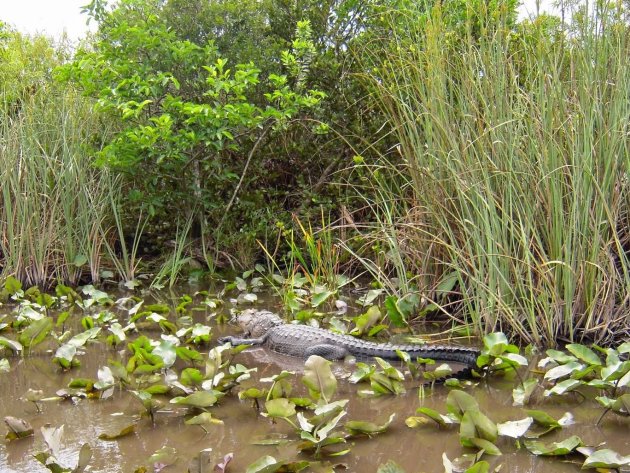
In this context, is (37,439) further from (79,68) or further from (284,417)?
(79,68)

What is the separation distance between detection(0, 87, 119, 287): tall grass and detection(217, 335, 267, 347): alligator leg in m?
2.53

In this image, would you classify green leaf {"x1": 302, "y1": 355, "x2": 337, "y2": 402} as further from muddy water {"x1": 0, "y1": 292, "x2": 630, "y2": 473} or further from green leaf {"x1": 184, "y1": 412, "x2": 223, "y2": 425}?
green leaf {"x1": 184, "y1": 412, "x2": 223, "y2": 425}

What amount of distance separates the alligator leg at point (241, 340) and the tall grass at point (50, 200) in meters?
2.53

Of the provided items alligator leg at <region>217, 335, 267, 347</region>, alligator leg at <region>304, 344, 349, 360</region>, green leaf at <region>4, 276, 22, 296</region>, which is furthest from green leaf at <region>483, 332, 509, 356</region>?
green leaf at <region>4, 276, 22, 296</region>

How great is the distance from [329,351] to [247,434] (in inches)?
51.6

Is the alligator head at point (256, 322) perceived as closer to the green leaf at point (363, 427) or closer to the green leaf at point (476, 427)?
the green leaf at point (363, 427)

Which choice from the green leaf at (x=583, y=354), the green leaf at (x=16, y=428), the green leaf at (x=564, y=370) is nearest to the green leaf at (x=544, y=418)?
the green leaf at (x=564, y=370)

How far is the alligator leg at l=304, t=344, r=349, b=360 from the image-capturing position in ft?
13.6

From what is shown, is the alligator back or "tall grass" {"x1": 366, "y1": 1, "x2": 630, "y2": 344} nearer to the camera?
the alligator back

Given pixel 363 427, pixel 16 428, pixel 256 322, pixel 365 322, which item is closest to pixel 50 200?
pixel 256 322

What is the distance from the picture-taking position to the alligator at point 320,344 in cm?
371

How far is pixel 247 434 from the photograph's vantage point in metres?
2.92

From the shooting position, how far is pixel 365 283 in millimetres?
6688

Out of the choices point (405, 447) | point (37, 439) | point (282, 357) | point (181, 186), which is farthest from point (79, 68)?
point (405, 447)
